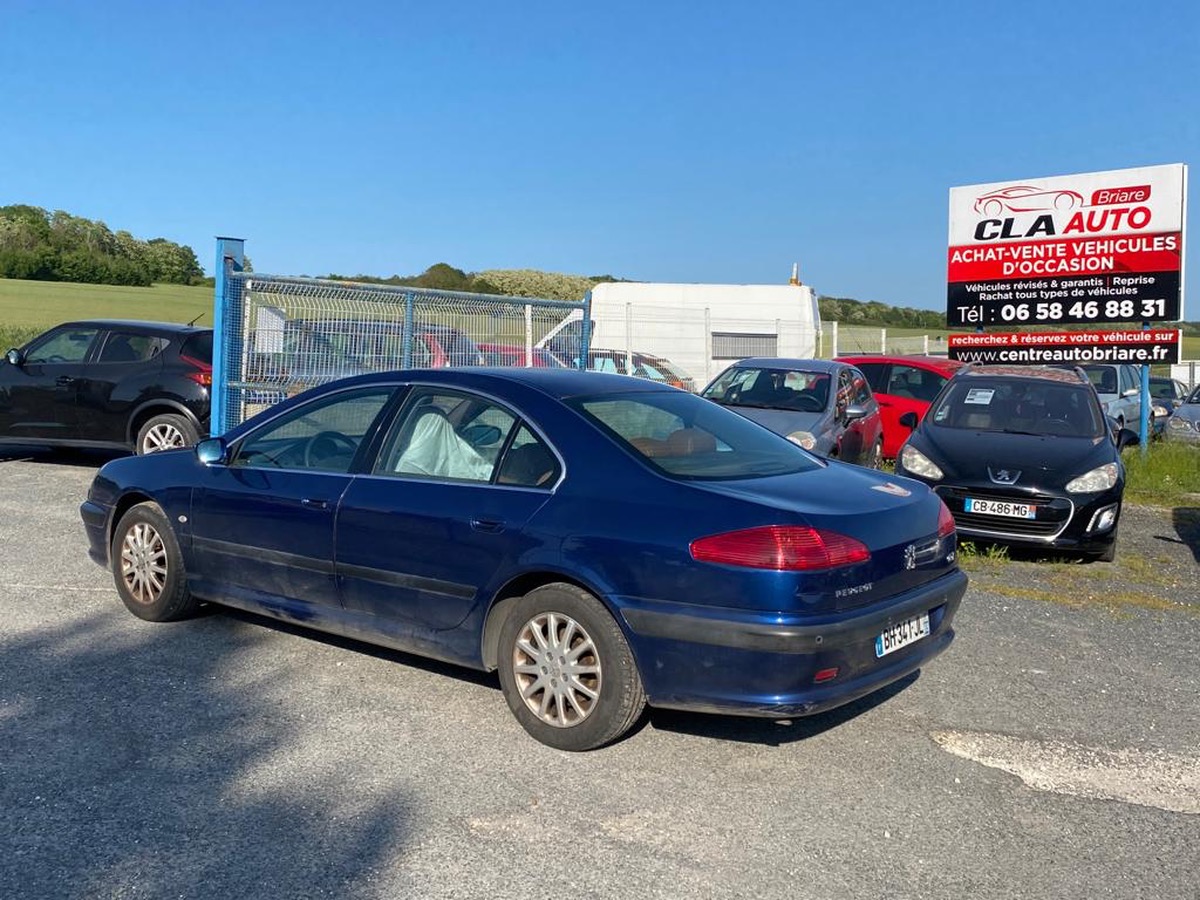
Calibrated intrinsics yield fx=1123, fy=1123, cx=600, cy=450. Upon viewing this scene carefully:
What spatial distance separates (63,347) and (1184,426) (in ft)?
54.6

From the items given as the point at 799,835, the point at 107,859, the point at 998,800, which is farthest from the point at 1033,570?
the point at 107,859

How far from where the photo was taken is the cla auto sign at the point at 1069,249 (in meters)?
14.4

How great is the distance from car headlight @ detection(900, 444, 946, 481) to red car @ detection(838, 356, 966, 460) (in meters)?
5.09

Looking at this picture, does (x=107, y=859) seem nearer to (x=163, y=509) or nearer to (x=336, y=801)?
(x=336, y=801)

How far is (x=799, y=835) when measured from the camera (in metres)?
3.85

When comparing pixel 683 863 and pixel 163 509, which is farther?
pixel 163 509

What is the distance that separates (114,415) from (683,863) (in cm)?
994

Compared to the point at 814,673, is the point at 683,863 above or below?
below

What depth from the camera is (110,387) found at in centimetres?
1177

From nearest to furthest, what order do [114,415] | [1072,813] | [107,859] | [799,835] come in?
[107,859] < [799,835] < [1072,813] < [114,415]

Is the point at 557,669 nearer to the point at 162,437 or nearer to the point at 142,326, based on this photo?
the point at 162,437

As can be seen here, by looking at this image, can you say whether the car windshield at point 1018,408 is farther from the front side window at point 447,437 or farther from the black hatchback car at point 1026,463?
the front side window at point 447,437

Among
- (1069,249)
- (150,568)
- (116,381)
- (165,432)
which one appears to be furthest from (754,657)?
(1069,249)

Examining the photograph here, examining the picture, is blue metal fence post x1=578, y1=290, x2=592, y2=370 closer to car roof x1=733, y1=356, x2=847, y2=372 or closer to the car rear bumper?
car roof x1=733, y1=356, x2=847, y2=372
